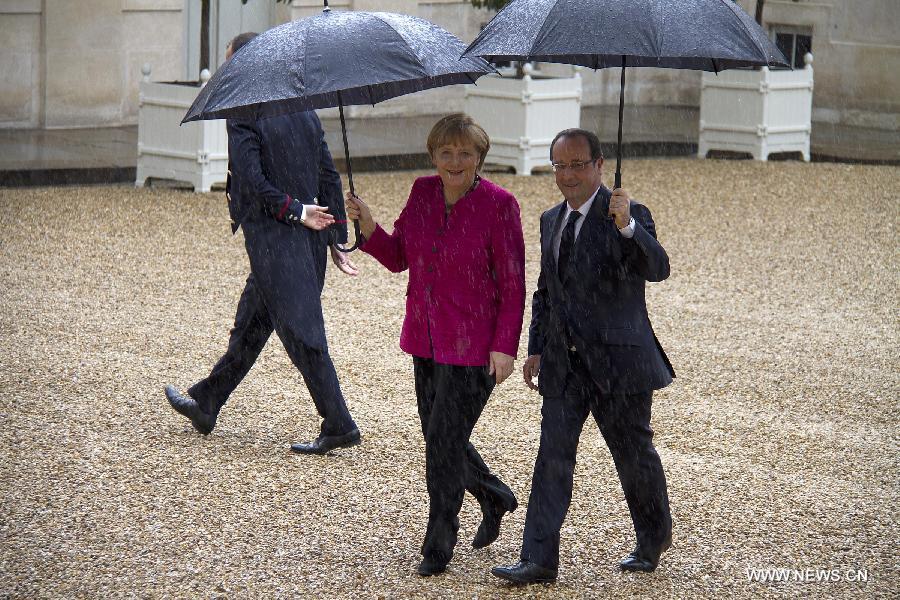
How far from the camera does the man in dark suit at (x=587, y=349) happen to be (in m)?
4.35

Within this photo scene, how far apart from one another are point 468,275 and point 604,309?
17.9 inches

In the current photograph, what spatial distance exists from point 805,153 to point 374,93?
446 inches

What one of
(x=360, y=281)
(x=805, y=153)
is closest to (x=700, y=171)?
(x=805, y=153)

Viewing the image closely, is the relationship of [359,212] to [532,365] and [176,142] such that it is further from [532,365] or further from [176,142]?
[176,142]

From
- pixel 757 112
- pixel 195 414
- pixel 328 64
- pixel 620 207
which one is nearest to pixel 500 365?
pixel 620 207

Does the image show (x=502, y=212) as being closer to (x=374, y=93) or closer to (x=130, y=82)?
(x=374, y=93)

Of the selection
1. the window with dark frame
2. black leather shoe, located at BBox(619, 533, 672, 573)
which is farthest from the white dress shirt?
the window with dark frame

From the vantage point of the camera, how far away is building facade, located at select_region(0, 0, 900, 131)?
15.8m

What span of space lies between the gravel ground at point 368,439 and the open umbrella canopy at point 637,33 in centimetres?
173

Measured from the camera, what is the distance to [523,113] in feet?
46.3

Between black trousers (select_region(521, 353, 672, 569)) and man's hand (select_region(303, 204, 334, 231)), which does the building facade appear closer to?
man's hand (select_region(303, 204, 334, 231))

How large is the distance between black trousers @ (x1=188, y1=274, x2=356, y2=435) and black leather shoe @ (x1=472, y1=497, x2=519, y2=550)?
1274 mm

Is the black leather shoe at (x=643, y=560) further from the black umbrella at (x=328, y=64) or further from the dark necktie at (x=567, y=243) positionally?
the black umbrella at (x=328, y=64)

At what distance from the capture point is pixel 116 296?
28.7 feet
